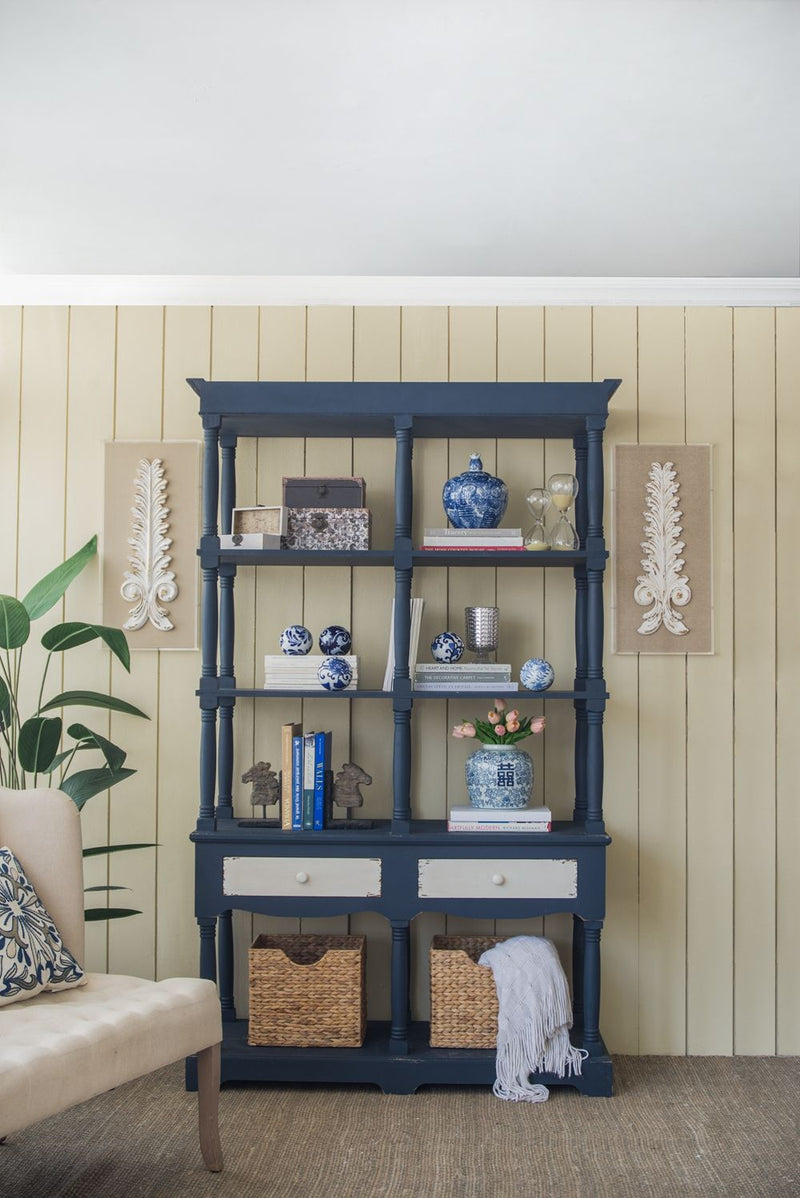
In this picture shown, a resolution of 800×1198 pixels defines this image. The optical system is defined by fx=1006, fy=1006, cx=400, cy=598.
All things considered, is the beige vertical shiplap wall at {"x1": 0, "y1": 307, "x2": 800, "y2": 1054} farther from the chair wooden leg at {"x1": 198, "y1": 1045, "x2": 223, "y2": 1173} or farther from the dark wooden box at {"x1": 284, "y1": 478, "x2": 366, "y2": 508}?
the chair wooden leg at {"x1": 198, "y1": 1045, "x2": 223, "y2": 1173}

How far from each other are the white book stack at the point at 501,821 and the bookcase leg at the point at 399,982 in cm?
33

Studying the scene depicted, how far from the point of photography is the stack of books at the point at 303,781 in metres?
3.03

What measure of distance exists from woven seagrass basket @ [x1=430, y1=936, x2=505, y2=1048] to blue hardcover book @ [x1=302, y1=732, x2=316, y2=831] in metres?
0.56

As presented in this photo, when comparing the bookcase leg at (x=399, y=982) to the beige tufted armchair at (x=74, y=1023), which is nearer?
the beige tufted armchair at (x=74, y=1023)

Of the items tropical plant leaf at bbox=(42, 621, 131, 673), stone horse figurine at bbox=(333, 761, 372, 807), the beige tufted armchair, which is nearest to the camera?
the beige tufted armchair

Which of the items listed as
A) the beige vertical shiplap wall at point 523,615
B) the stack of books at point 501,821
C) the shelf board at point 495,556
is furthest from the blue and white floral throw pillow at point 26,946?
the shelf board at point 495,556

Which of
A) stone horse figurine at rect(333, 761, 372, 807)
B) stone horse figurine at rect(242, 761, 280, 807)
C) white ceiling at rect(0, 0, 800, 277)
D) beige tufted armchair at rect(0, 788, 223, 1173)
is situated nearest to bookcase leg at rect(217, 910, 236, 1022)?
stone horse figurine at rect(242, 761, 280, 807)

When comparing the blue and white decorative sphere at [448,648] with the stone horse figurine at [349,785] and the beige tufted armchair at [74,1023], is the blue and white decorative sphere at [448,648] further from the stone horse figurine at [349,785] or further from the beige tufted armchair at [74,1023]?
the beige tufted armchair at [74,1023]

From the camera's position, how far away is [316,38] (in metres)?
2.40

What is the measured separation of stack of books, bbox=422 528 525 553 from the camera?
3.04 meters

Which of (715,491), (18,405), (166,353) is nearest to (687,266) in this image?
(715,491)

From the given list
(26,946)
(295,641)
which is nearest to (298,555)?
(295,641)

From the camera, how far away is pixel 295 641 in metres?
3.14

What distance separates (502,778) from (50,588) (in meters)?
1.49
